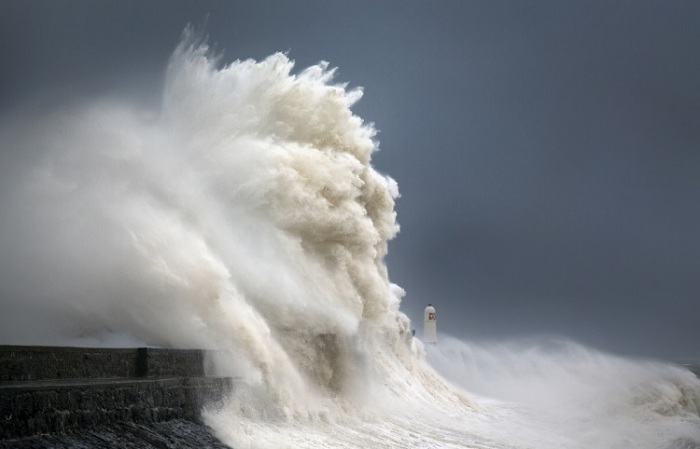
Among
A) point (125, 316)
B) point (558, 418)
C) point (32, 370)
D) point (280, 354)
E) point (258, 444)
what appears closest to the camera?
point (32, 370)

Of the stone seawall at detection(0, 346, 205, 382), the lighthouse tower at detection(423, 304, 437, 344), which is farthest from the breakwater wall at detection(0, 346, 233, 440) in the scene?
the lighthouse tower at detection(423, 304, 437, 344)

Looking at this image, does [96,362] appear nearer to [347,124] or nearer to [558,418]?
[347,124]

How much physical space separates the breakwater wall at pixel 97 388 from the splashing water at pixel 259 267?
2.18 ft

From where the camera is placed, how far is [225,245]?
16859 millimetres

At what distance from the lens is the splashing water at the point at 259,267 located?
558 inches

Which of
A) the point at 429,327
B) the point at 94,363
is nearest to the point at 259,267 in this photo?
the point at 94,363

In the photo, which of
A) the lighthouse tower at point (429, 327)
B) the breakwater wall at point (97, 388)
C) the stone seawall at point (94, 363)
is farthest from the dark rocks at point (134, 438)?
the lighthouse tower at point (429, 327)

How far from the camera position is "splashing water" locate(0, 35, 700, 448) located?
14172 millimetres

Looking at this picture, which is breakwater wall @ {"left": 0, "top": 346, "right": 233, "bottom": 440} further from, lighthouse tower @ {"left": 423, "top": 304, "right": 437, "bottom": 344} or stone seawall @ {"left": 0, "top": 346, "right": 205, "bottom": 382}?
lighthouse tower @ {"left": 423, "top": 304, "right": 437, "bottom": 344}

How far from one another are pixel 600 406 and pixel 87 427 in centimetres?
1833

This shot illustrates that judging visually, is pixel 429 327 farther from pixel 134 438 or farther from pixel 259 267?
pixel 134 438

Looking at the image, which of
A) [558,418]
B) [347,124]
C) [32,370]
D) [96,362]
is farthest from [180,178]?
[558,418]

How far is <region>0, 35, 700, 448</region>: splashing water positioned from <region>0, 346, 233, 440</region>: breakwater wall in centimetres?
66

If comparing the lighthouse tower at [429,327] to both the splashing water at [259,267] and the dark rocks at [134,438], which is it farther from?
the dark rocks at [134,438]
